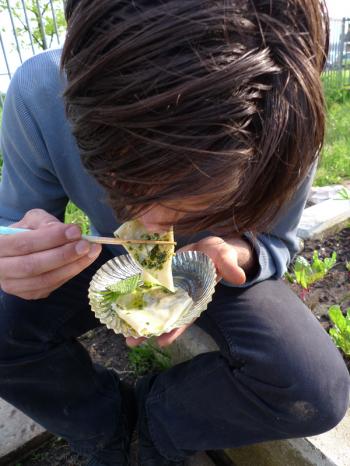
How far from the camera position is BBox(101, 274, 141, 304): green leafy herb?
1445mm

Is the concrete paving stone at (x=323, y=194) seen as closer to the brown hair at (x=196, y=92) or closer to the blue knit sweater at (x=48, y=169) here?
the blue knit sweater at (x=48, y=169)

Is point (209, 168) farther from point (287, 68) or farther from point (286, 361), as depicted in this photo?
point (286, 361)

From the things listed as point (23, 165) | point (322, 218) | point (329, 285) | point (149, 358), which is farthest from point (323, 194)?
point (23, 165)

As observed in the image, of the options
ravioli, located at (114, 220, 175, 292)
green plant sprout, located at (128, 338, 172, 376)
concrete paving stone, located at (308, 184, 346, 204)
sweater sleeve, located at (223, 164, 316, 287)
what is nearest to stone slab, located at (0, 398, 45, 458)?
green plant sprout, located at (128, 338, 172, 376)

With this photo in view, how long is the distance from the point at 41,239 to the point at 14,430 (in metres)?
1.08

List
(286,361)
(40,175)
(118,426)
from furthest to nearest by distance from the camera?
1. (118,426)
2. (40,175)
3. (286,361)

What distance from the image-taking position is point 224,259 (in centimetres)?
138

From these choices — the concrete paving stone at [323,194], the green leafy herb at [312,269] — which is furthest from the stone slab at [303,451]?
the concrete paving stone at [323,194]

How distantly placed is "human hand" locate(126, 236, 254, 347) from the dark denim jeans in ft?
0.38

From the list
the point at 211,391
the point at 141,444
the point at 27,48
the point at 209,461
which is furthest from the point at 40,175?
the point at 27,48

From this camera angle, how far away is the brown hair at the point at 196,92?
749mm

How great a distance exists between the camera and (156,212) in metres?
0.98

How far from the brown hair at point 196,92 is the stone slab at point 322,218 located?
1809 mm

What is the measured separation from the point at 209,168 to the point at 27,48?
211 inches
